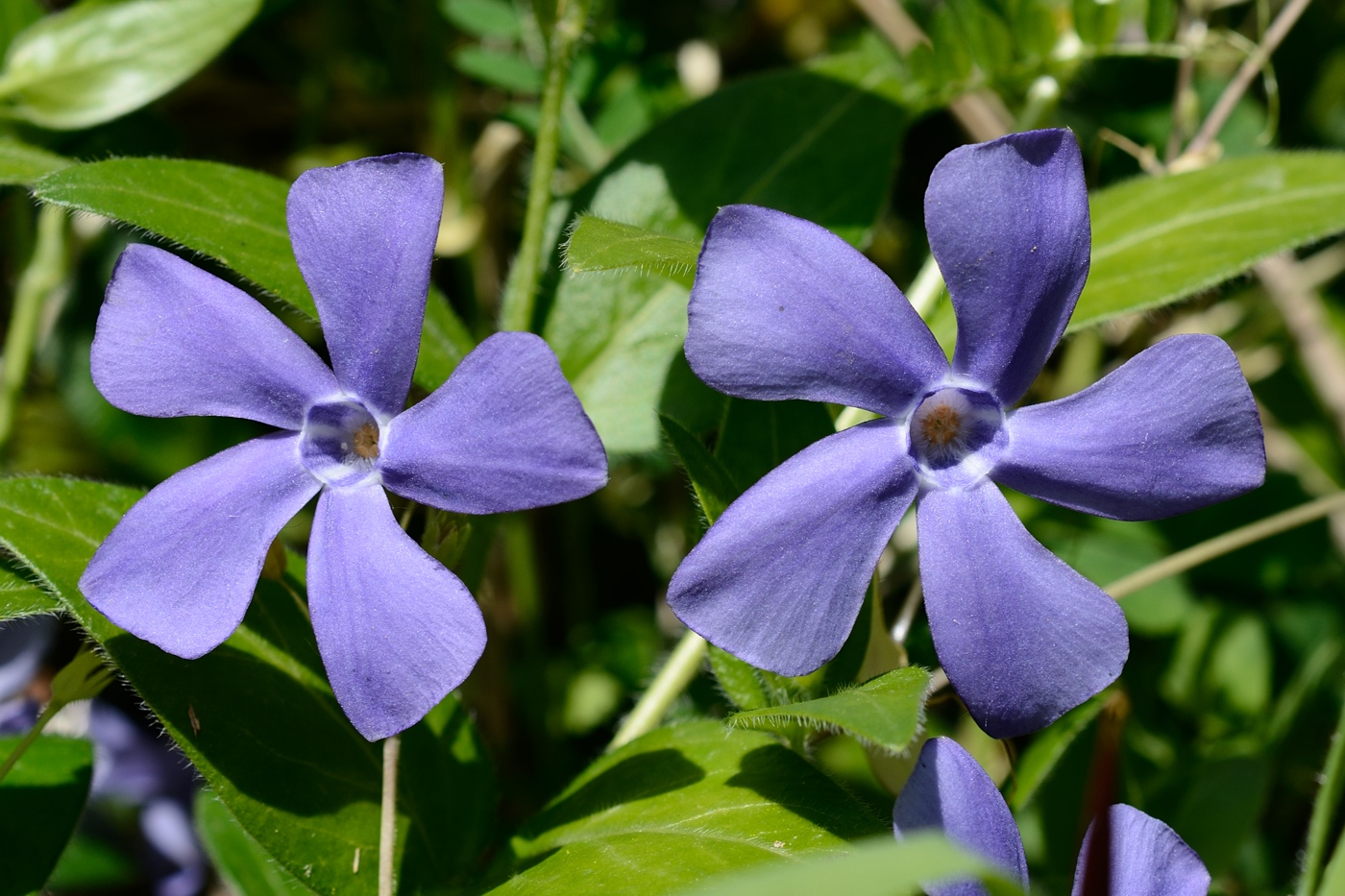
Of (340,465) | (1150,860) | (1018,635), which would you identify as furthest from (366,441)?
(1150,860)

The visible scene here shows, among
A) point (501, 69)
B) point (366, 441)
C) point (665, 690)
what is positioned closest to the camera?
point (366, 441)

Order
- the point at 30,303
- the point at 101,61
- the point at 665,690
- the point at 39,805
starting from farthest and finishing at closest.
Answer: the point at 30,303, the point at 101,61, the point at 665,690, the point at 39,805

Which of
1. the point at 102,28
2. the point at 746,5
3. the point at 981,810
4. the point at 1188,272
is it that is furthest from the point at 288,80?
the point at 981,810

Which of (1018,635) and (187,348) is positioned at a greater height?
(187,348)

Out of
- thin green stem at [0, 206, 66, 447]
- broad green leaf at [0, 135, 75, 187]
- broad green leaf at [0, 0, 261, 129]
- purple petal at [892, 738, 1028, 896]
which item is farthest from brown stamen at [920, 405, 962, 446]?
thin green stem at [0, 206, 66, 447]

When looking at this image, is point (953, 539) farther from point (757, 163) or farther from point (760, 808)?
point (757, 163)

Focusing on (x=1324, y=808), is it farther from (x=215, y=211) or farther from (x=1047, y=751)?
(x=215, y=211)
